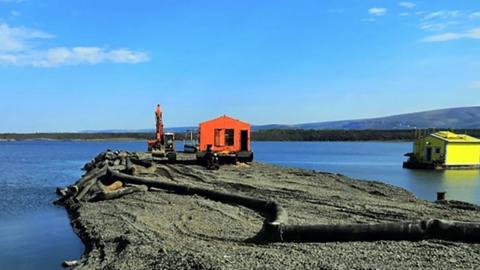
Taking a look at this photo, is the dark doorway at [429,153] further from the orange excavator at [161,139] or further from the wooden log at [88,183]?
the wooden log at [88,183]

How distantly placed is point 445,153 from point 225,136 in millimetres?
26301

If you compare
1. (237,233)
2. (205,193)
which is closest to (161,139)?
(205,193)

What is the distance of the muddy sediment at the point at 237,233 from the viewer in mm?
9320

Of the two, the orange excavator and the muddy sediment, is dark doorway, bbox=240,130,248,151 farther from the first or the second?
the orange excavator

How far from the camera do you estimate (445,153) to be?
5453 cm

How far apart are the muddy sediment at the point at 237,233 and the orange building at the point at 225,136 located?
12.9 meters

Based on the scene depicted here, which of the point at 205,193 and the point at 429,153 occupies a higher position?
the point at 429,153

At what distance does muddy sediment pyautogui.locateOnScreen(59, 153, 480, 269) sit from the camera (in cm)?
932

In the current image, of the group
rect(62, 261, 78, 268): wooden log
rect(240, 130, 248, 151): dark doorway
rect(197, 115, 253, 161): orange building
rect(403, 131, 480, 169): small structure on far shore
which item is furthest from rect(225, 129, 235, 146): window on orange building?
rect(62, 261, 78, 268): wooden log

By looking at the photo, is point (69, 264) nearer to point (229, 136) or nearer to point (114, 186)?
point (114, 186)

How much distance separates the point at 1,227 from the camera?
1862 cm

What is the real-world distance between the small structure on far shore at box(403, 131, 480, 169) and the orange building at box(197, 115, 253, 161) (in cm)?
2430

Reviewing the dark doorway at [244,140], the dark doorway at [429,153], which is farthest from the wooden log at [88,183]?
the dark doorway at [429,153]

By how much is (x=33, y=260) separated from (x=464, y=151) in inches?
2000
